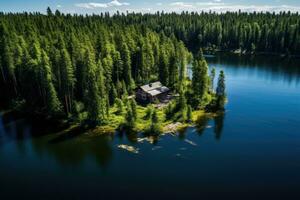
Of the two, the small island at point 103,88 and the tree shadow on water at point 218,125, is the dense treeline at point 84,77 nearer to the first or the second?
the small island at point 103,88

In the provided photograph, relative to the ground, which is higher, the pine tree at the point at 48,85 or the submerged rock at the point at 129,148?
the pine tree at the point at 48,85

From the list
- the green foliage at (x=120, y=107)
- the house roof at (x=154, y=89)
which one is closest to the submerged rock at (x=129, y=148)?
the green foliage at (x=120, y=107)

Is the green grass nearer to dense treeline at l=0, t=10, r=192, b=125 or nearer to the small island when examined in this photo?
the small island

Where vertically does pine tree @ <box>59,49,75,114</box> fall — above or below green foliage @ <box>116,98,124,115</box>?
above

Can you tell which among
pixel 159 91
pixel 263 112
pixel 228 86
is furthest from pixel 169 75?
pixel 263 112

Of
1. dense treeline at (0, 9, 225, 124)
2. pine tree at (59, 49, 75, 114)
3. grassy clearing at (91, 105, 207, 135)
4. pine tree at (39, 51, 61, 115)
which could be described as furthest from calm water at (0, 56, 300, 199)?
pine tree at (59, 49, 75, 114)

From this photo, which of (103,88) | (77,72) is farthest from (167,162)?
(77,72)

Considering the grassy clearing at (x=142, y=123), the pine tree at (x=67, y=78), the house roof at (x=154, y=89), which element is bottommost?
the grassy clearing at (x=142, y=123)

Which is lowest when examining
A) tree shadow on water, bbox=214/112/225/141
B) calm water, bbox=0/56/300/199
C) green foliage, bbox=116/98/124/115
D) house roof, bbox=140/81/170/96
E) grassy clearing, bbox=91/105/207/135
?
calm water, bbox=0/56/300/199
